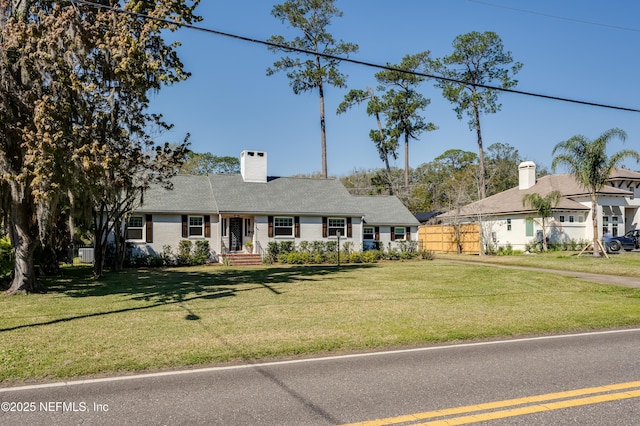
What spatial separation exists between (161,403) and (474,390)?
11.3 ft

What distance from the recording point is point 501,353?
711cm

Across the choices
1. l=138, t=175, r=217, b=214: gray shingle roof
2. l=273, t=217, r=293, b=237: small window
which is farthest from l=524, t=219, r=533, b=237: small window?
l=138, t=175, r=217, b=214: gray shingle roof

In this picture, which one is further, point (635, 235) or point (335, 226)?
point (635, 235)

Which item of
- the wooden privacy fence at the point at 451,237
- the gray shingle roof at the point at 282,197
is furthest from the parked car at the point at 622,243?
the gray shingle roof at the point at 282,197

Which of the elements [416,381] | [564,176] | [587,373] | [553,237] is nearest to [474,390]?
[416,381]

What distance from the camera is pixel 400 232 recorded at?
33.3 m

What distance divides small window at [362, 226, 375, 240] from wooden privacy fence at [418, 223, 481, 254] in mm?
4829

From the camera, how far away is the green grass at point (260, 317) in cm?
717

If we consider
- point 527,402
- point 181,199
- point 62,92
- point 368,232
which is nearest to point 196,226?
point 181,199

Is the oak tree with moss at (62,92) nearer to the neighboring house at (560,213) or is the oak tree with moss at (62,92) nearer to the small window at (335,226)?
the small window at (335,226)

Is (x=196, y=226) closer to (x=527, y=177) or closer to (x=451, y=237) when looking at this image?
(x=451, y=237)

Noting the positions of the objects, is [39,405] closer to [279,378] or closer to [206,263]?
[279,378]

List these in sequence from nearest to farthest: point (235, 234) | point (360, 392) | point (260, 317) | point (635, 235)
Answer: point (360, 392) < point (260, 317) < point (235, 234) < point (635, 235)

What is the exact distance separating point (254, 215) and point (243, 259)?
2.95 meters
